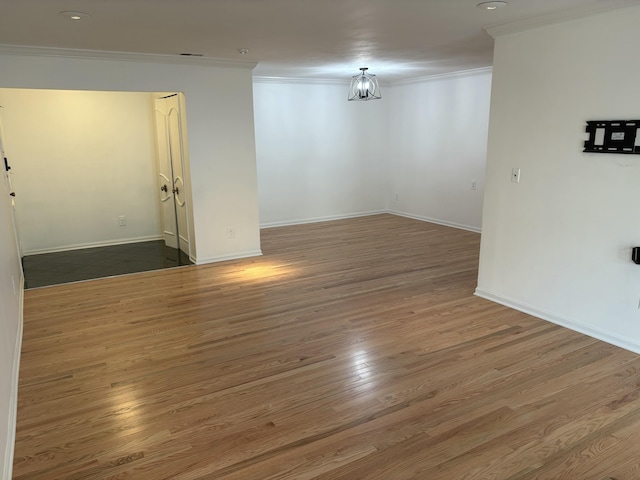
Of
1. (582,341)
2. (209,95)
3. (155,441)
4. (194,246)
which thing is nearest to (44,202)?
(194,246)

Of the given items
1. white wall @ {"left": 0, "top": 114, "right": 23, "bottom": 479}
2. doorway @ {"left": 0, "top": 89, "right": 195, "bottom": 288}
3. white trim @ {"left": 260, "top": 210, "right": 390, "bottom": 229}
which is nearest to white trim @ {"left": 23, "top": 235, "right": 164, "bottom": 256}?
doorway @ {"left": 0, "top": 89, "right": 195, "bottom": 288}

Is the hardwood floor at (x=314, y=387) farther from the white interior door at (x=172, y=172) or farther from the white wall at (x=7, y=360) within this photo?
the white interior door at (x=172, y=172)

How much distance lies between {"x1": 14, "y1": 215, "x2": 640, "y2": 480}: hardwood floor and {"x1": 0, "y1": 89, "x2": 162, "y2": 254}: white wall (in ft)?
6.73

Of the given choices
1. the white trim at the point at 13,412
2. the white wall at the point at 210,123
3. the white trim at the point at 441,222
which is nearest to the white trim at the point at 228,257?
the white wall at the point at 210,123

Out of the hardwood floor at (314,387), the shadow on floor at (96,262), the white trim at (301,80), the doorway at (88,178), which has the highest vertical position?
the white trim at (301,80)

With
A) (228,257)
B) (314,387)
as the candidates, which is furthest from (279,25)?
(228,257)

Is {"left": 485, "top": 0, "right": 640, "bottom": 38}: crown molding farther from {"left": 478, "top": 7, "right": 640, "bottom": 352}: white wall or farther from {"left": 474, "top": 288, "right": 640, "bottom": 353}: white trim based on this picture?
{"left": 474, "top": 288, "right": 640, "bottom": 353}: white trim

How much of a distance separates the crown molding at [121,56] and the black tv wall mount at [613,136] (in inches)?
147

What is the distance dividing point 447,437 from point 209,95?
4.50 m

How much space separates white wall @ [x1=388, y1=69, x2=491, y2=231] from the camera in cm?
705

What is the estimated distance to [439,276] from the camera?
505cm

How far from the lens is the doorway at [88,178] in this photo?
19.7 ft

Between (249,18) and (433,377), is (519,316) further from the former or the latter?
(249,18)

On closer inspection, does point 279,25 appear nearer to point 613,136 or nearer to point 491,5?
point 491,5
